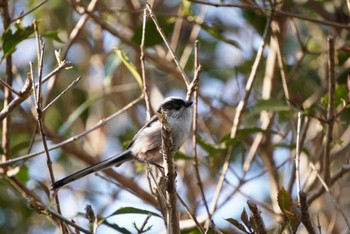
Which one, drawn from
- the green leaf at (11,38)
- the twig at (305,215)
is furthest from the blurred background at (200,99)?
the twig at (305,215)

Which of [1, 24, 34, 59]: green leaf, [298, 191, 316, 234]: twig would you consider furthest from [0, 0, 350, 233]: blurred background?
[298, 191, 316, 234]: twig

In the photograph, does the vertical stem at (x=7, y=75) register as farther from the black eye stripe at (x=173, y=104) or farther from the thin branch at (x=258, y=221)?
the thin branch at (x=258, y=221)

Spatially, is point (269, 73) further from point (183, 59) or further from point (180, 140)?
point (180, 140)

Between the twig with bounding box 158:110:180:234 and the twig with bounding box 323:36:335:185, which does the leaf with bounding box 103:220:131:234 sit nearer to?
the twig with bounding box 158:110:180:234

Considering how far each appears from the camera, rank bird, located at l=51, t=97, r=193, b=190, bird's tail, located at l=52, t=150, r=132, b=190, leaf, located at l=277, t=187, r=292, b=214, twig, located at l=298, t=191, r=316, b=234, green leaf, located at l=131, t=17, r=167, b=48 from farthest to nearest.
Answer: green leaf, located at l=131, t=17, r=167, b=48, bird, located at l=51, t=97, r=193, b=190, bird's tail, located at l=52, t=150, r=132, b=190, leaf, located at l=277, t=187, r=292, b=214, twig, located at l=298, t=191, r=316, b=234

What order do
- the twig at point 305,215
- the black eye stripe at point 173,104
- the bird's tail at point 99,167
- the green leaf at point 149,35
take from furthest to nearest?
the green leaf at point 149,35 < the black eye stripe at point 173,104 < the bird's tail at point 99,167 < the twig at point 305,215

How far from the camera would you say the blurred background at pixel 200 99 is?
3.87 meters

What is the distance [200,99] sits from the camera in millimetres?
5082

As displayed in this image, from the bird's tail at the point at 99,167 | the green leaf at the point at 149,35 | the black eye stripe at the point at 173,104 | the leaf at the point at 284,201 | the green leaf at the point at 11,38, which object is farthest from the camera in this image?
the green leaf at the point at 149,35

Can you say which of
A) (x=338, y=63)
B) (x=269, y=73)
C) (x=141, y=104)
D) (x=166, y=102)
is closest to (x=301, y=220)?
(x=166, y=102)

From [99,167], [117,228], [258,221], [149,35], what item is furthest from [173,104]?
[258,221]

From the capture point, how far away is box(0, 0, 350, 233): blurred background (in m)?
3.87

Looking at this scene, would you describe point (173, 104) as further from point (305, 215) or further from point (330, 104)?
point (305, 215)

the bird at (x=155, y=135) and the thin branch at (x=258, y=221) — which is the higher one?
the bird at (x=155, y=135)
